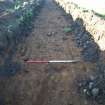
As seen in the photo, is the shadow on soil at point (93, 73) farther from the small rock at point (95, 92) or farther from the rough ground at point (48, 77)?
the rough ground at point (48, 77)

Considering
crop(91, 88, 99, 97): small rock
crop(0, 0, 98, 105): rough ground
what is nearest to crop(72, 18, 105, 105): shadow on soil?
crop(91, 88, 99, 97): small rock

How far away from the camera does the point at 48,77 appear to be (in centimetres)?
975

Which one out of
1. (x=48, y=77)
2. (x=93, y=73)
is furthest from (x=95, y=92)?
(x=48, y=77)

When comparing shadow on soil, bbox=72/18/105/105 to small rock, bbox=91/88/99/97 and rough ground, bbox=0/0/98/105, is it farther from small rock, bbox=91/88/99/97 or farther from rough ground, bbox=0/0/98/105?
rough ground, bbox=0/0/98/105

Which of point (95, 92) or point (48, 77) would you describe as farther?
point (48, 77)

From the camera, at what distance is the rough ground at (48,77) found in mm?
8213

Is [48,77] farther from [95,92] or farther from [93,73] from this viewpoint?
[95,92]

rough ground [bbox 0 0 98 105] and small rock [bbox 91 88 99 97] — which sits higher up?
small rock [bbox 91 88 99 97]

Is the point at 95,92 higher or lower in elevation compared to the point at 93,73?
higher

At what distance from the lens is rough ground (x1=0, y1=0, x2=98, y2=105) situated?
8213 mm

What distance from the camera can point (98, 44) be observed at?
11289 millimetres

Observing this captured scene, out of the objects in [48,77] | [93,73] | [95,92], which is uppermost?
[95,92]

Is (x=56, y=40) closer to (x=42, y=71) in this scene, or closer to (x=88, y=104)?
(x=42, y=71)

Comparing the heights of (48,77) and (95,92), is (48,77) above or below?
→ below
